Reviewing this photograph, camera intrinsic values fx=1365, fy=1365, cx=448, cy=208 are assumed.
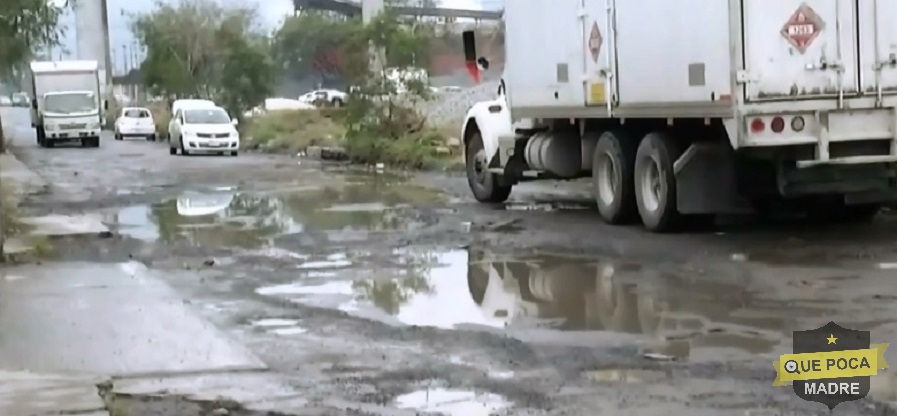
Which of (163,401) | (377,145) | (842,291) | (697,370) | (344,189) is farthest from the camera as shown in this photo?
(377,145)

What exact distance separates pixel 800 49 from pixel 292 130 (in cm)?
3473

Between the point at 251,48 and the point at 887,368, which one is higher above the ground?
the point at 251,48

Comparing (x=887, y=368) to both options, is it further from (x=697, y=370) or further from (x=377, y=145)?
(x=377, y=145)

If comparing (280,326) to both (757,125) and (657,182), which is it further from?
(657,182)

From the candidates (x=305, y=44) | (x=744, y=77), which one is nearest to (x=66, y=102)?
(x=305, y=44)

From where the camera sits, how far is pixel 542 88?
17516 mm

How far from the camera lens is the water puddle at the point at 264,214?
16875 millimetres

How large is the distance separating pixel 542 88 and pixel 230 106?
35690 millimetres

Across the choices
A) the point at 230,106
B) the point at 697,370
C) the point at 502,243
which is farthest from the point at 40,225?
the point at 230,106

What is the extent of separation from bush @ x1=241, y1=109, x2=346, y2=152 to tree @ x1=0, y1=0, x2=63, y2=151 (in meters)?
8.56

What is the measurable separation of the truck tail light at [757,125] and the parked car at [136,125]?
1793 inches

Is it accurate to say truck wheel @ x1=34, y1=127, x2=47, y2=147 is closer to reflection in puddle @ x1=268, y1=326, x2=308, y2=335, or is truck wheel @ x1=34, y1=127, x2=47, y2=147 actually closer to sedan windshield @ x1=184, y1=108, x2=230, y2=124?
sedan windshield @ x1=184, y1=108, x2=230, y2=124

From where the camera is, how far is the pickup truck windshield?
48.5 meters

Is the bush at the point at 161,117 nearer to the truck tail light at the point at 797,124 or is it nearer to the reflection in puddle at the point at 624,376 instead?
the truck tail light at the point at 797,124
